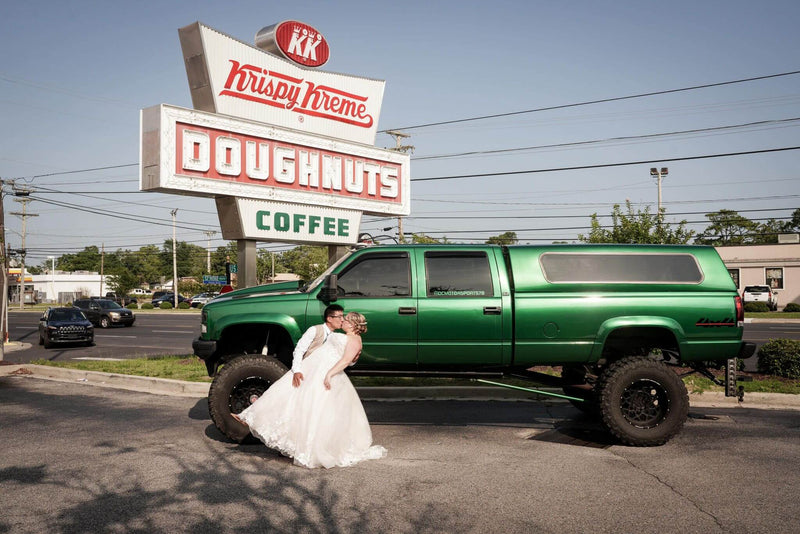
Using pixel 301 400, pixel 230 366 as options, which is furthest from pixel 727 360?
pixel 230 366

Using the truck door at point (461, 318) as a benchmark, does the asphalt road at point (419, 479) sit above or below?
below

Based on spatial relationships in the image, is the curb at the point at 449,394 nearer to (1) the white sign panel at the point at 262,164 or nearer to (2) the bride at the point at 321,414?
(2) the bride at the point at 321,414

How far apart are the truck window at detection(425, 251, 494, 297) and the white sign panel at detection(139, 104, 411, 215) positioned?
23.4ft

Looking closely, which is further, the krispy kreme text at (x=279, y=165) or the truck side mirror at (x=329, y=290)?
the krispy kreme text at (x=279, y=165)

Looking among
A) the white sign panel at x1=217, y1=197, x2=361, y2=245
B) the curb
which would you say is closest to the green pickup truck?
the curb

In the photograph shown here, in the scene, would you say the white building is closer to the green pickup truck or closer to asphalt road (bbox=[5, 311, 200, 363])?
asphalt road (bbox=[5, 311, 200, 363])

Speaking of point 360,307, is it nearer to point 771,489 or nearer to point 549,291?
point 549,291

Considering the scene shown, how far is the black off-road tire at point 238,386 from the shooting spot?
7.34 m

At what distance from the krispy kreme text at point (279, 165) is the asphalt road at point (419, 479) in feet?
20.1

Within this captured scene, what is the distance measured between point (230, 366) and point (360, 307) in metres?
1.68

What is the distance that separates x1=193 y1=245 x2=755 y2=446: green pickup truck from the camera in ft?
24.5

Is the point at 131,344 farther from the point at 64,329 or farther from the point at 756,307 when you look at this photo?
the point at 756,307

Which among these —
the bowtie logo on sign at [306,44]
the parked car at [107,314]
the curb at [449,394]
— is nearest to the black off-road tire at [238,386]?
the curb at [449,394]

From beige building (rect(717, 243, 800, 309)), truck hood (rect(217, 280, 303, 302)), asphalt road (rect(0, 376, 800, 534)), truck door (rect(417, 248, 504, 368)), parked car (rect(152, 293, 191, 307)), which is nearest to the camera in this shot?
asphalt road (rect(0, 376, 800, 534))
